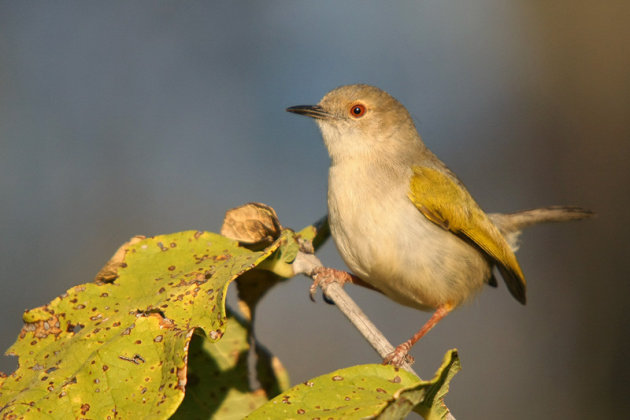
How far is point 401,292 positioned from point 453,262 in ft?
1.29

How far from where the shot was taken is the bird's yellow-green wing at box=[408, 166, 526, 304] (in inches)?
151

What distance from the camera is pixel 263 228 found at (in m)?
2.46

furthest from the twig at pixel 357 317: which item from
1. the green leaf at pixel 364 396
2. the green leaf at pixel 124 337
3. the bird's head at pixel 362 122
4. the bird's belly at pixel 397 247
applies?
the bird's head at pixel 362 122

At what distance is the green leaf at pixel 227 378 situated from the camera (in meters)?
2.27

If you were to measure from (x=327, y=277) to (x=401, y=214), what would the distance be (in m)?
0.82

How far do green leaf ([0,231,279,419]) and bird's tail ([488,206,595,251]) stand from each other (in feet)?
10.0

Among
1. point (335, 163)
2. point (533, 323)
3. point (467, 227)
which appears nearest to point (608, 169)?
point (533, 323)

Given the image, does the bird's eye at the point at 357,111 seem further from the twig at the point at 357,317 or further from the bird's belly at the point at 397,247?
the twig at the point at 357,317

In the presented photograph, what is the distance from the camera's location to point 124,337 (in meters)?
1.89

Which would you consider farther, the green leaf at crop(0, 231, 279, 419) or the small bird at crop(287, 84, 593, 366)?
the small bird at crop(287, 84, 593, 366)

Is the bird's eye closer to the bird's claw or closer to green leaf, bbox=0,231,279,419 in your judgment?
the bird's claw

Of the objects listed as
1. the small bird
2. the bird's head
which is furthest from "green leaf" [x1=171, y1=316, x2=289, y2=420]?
the bird's head

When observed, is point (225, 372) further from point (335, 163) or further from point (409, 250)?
point (335, 163)

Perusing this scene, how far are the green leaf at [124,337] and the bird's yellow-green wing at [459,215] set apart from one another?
69.0 inches
